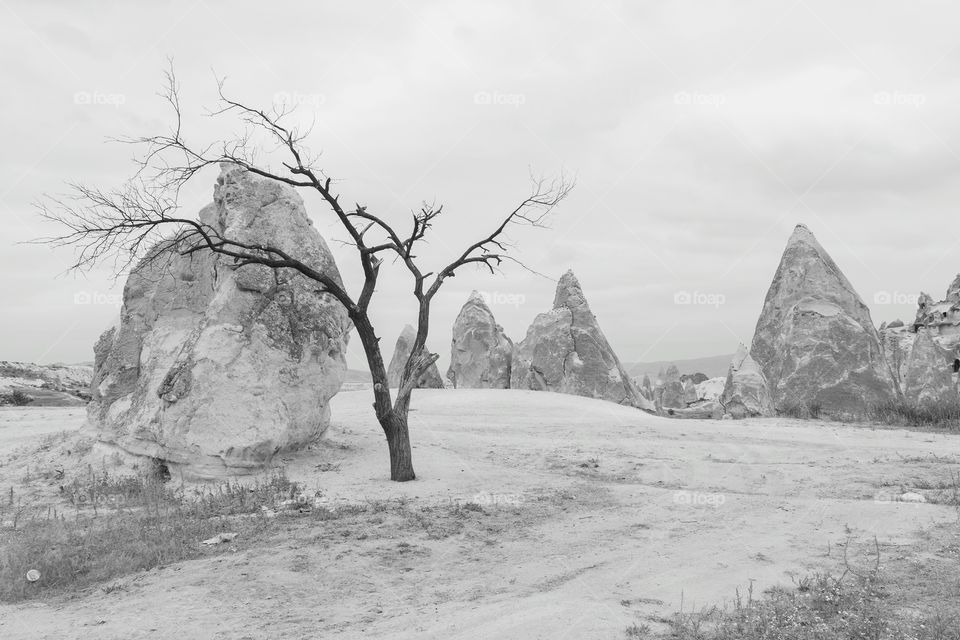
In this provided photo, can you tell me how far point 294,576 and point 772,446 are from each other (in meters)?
7.96

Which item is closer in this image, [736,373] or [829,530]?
[829,530]

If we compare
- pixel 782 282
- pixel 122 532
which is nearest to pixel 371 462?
pixel 122 532

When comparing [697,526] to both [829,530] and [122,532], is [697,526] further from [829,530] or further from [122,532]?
[122,532]

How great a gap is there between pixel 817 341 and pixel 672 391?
18437 mm

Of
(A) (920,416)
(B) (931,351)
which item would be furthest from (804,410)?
(B) (931,351)

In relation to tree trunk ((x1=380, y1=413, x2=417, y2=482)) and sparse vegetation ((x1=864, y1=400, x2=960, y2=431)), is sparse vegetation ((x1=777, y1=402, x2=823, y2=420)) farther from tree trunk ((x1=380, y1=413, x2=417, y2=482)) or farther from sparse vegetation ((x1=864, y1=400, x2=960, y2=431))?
tree trunk ((x1=380, y1=413, x2=417, y2=482))

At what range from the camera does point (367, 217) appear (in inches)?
340

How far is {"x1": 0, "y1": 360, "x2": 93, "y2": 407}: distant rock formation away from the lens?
2194cm

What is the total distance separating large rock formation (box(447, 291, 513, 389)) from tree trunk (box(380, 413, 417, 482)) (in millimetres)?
16186

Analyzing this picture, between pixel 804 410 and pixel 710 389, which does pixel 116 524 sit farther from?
pixel 710 389

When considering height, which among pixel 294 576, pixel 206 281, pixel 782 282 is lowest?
pixel 294 576

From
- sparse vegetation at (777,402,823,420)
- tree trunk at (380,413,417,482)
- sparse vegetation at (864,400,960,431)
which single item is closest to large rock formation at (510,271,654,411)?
sparse vegetation at (777,402,823,420)

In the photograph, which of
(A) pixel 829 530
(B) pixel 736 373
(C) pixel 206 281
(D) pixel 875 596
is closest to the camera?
(D) pixel 875 596

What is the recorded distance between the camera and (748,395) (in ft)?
55.2
